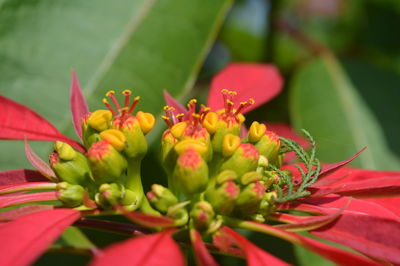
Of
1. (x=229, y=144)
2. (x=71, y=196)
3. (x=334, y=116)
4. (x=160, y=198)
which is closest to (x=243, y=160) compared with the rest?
(x=229, y=144)

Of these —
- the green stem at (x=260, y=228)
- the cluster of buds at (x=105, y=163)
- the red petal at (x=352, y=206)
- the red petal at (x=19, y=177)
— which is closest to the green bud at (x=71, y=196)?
the cluster of buds at (x=105, y=163)

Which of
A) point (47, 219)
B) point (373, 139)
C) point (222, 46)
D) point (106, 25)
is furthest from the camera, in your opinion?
point (222, 46)

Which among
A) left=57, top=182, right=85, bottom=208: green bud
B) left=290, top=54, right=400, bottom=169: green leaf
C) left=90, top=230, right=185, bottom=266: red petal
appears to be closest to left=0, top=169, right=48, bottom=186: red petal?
left=57, top=182, right=85, bottom=208: green bud

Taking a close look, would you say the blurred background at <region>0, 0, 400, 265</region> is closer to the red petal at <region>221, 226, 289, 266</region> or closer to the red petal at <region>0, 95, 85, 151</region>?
the red petal at <region>0, 95, 85, 151</region>

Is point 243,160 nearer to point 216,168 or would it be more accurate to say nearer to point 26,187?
point 216,168

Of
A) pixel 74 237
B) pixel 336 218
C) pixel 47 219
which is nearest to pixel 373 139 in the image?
pixel 336 218

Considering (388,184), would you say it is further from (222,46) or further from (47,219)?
(222,46)
